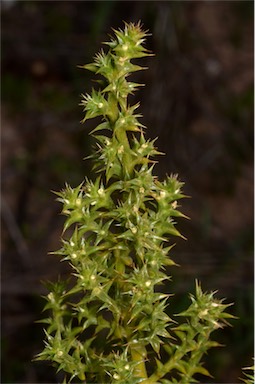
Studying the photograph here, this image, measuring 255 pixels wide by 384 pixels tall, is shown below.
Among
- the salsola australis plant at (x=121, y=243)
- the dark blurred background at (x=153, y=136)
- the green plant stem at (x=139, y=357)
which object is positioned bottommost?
the green plant stem at (x=139, y=357)

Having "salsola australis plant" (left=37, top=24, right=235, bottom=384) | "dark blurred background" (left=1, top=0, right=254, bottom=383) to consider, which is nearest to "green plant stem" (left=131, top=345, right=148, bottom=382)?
"salsola australis plant" (left=37, top=24, right=235, bottom=384)

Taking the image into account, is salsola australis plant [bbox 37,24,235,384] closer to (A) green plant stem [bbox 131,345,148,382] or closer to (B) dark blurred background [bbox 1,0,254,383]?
(A) green plant stem [bbox 131,345,148,382]

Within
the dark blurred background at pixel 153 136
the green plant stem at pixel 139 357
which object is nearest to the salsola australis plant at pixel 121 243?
the green plant stem at pixel 139 357

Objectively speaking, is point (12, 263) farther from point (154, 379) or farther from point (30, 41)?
point (154, 379)

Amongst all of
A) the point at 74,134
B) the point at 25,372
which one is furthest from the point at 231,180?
the point at 25,372

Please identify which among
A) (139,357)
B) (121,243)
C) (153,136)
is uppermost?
(153,136)

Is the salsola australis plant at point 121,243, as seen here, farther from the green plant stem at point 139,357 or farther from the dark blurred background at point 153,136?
the dark blurred background at point 153,136

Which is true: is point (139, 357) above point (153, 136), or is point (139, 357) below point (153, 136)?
below

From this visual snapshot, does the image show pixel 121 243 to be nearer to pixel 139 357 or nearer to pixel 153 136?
pixel 139 357

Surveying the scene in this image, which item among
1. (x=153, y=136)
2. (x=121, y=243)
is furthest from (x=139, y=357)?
(x=153, y=136)
